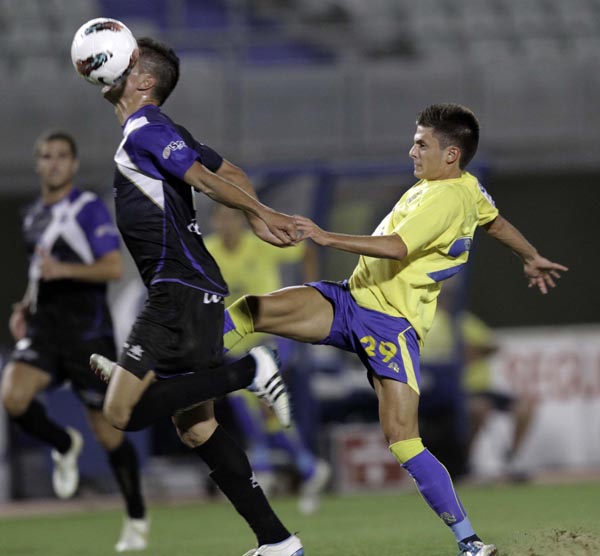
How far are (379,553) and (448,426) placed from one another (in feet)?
16.4

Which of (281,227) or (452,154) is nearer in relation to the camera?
(281,227)

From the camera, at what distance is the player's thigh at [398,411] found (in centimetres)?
518

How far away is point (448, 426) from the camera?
1087 centimetres

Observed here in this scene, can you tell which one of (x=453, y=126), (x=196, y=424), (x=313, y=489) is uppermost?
(x=453, y=126)

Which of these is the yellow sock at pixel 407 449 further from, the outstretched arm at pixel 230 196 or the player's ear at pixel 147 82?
the player's ear at pixel 147 82

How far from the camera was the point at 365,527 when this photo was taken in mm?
7621

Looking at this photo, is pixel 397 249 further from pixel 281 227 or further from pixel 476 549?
pixel 476 549

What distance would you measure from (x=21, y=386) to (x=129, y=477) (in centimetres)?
86

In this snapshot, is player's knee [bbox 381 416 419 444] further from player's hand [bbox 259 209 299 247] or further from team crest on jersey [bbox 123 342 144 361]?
team crest on jersey [bbox 123 342 144 361]

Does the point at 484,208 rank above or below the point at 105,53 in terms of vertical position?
below

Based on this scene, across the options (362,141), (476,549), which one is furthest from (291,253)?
(476,549)

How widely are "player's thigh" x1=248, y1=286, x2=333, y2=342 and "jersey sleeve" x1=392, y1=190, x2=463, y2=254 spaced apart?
53 cm

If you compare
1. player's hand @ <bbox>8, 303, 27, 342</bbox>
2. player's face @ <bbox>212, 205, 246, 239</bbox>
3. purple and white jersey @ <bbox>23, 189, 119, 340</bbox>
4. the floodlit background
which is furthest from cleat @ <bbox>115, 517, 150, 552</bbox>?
player's face @ <bbox>212, 205, 246, 239</bbox>

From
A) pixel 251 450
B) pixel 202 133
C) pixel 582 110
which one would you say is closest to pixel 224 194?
pixel 251 450
